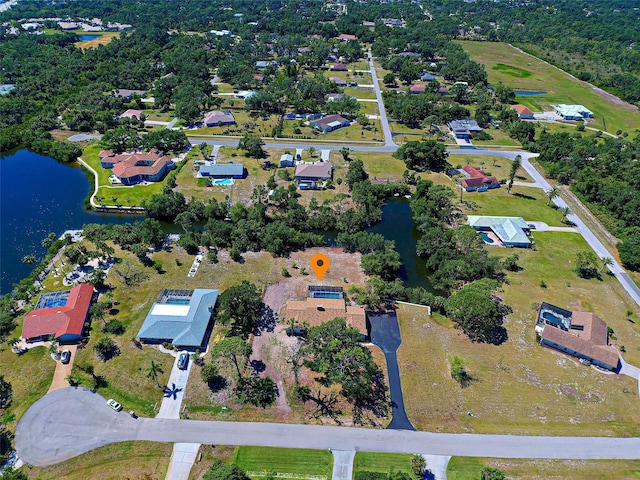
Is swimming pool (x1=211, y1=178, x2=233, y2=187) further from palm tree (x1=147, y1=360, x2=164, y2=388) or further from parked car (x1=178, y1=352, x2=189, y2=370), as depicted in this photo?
palm tree (x1=147, y1=360, x2=164, y2=388)

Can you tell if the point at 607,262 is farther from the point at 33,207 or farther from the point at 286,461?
the point at 33,207

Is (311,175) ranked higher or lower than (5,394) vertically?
higher

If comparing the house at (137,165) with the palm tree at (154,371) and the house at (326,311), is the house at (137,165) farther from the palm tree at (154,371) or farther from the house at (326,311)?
the house at (326,311)

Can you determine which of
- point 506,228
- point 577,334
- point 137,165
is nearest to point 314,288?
point 577,334

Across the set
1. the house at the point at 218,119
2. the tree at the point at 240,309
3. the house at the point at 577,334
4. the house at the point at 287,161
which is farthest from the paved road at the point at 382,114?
the tree at the point at 240,309

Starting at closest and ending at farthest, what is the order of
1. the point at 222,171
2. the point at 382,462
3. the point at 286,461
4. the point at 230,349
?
the point at 286,461, the point at 382,462, the point at 230,349, the point at 222,171

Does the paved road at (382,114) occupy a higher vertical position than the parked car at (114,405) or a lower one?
higher

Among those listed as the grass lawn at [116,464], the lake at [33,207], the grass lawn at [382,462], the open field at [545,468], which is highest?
the open field at [545,468]
